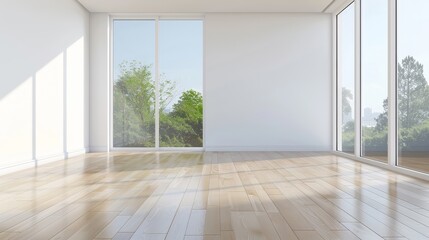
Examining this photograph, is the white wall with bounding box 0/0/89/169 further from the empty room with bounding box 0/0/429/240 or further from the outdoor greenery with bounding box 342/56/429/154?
the outdoor greenery with bounding box 342/56/429/154

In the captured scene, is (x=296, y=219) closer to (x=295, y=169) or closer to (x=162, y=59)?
(x=295, y=169)

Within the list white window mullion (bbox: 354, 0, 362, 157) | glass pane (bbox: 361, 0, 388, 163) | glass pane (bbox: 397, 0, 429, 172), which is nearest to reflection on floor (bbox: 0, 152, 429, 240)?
glass pane (bbox: 397, 0, 429, 172)

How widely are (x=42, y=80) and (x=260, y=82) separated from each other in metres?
3.79

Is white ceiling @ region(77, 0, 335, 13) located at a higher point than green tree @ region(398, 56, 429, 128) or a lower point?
higher

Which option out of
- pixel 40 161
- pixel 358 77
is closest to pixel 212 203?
pixel 40 161

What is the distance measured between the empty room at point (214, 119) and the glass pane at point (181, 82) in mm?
26

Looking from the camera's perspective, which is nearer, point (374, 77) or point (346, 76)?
point (374, 77)

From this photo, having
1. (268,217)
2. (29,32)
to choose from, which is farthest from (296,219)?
(29,32)

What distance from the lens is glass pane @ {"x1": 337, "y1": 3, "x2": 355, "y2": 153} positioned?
20.9 feet

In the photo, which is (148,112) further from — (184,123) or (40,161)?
(40,161)

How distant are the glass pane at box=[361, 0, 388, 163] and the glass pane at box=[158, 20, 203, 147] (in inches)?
117

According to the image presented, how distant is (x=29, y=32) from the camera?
5000 mm

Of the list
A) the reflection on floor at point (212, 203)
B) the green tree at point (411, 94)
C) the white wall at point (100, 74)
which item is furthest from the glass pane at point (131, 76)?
the green tree at point (411, 94)

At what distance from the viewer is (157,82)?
7.50 m
